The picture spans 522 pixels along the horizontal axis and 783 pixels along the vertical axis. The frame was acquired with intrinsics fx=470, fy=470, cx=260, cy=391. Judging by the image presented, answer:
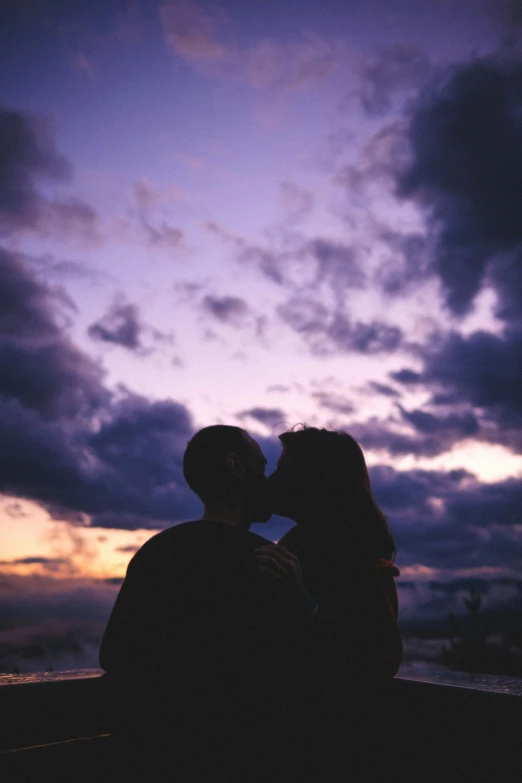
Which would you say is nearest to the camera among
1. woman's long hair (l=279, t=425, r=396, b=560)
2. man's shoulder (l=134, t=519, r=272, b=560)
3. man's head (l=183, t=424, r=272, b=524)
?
man's shoulder (l=134, t=519, r=272, b=560)

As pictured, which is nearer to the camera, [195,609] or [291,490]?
[195,609]

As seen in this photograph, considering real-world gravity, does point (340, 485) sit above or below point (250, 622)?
above

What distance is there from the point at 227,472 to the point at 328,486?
0.60 metres

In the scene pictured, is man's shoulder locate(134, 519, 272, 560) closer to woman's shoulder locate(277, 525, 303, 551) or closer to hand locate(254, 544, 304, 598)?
hand locate(254, 544, 304, 598)

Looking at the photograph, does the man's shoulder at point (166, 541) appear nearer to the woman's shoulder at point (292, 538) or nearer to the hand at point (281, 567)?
the hand at point (281, 567)

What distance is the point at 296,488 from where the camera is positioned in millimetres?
2777

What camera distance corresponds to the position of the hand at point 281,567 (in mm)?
1904

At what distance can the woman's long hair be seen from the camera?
2.52m

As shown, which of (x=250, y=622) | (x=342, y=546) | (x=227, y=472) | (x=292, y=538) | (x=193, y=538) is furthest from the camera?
(x=227, y=472)

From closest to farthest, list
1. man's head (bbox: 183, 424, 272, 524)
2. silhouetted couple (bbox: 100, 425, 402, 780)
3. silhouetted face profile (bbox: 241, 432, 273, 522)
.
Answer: silhouetted couple (bbox: 100, 425, 402, 780) → man's head (bbox: 183, 424, 272, 524) → silhouetted face profile (bbox: 241, 432, 273, 522)

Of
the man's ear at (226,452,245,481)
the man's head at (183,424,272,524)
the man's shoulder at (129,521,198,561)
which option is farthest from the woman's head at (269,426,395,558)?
the man's shoulder at (129,521,198,561)

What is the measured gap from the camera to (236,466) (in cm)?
278

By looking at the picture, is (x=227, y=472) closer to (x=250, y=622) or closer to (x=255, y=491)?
(x=255, y=491)

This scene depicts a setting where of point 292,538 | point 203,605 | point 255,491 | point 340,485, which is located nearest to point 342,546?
point 292,538
